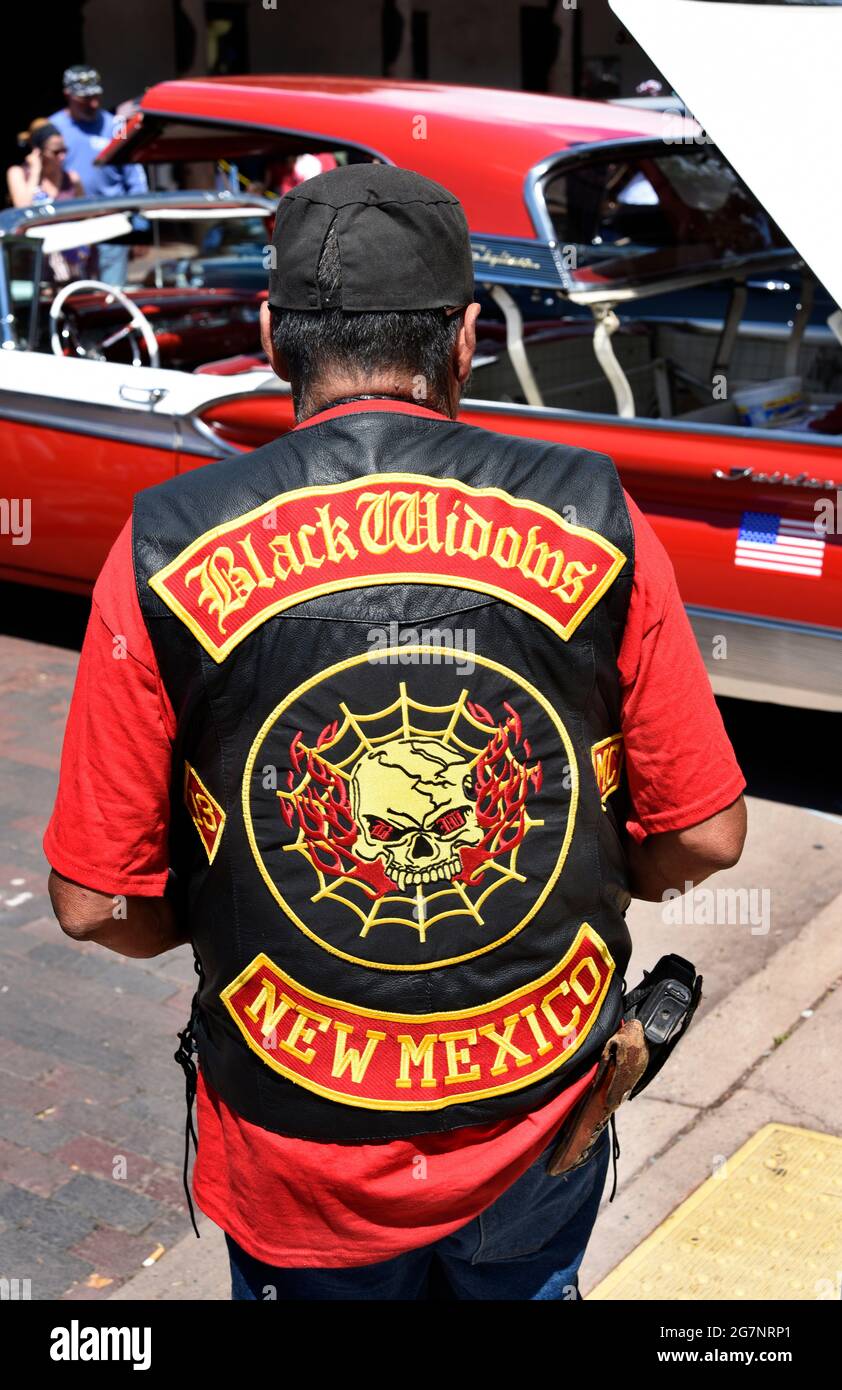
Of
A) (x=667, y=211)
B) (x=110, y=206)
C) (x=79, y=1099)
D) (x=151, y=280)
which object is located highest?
(x=667, y=211)

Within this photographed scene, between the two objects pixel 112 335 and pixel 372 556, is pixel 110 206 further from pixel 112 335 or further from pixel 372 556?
pixel 372 556

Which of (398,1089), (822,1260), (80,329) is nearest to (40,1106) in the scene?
(822,1260)

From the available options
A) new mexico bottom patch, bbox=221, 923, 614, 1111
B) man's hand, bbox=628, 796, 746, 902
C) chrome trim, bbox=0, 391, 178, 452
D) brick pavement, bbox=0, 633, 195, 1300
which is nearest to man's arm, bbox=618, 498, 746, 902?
man's hand, bbox=628, 796, 746, 902

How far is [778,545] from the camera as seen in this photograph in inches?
179

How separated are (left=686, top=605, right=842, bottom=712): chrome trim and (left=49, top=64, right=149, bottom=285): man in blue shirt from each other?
236 inches

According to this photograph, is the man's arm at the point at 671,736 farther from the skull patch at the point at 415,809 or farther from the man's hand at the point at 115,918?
the man's hand at the point at 115,918

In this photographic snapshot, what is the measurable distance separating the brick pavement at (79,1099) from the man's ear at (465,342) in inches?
78.9

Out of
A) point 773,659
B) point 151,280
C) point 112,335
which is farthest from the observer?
point 151,280

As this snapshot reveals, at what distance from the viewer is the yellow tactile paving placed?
2844 mm

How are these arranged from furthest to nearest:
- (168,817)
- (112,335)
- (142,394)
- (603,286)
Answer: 1. (112,335)
2. (142,394)
3. (603,286)
4. (168,817)

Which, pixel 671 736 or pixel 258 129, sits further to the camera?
pixel 258 129

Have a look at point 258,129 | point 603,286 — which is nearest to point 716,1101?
point 603,286

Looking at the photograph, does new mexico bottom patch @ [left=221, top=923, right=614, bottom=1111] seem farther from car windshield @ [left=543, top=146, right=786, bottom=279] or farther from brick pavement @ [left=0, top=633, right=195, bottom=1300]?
car windshield @ [left=543, top=146, right=786, bottom=279]

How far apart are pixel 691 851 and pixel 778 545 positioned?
295 centimetres
